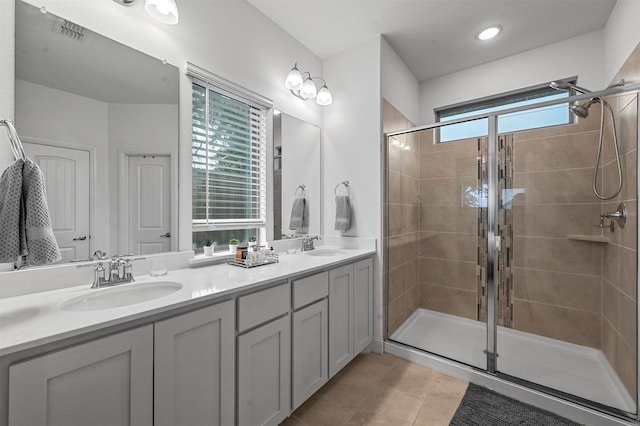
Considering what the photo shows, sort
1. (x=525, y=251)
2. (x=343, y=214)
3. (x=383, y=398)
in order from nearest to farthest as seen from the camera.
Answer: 1. (x=383, y=398)
2. (x=525, y=251)
3. (x=343, y=214)

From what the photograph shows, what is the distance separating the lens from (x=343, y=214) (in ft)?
7.96

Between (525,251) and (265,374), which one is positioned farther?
(525,251)

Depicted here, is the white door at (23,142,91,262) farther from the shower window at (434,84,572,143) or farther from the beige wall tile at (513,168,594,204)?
the beige wall tile at (513,168,594,204)

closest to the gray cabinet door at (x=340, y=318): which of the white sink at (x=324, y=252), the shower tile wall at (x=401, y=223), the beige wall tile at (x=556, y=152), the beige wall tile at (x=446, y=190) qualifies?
the white sink at (x=324, y=252)

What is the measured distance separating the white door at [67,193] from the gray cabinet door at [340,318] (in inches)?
52.2

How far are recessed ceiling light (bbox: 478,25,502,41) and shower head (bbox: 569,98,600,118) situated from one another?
3.06ft

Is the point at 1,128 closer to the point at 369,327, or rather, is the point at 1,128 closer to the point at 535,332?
the point at 369,327

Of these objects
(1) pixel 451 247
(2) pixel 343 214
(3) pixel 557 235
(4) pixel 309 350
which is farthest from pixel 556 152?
(4) pixel 309 350

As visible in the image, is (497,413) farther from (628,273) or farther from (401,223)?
(401,223)

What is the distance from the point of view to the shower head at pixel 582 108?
1.83 m

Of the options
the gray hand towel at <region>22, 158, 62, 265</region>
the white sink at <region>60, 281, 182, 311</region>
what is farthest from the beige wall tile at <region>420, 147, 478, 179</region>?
the gray hand towel at <region>22, 158, 62, 265</region>

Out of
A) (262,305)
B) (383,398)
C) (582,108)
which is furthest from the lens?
(582,108)

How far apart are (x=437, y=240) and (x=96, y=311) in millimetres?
2582

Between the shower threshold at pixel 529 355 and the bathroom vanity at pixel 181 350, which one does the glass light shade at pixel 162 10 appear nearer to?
the bathroom vanity at pixel 181 350
